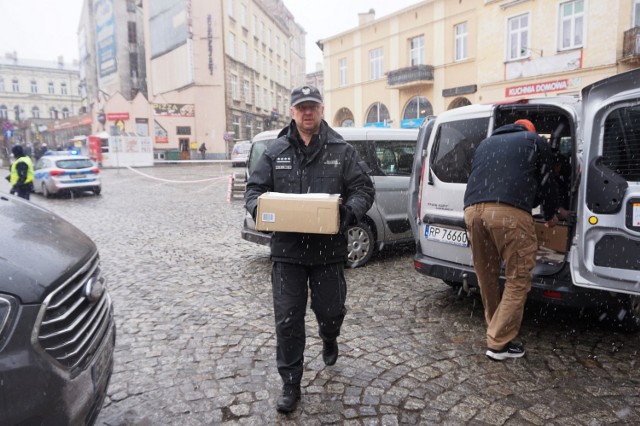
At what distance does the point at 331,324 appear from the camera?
3.14 meters

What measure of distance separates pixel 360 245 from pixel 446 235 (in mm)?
2023

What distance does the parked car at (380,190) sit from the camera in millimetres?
6375

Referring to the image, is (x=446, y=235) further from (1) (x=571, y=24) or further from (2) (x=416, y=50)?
(2) (x=416, y=50)

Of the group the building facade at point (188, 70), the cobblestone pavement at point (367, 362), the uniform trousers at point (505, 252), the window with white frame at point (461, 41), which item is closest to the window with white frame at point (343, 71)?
the window with white frame at point (461, 41)

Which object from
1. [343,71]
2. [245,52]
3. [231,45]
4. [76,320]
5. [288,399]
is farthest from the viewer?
[245,52]

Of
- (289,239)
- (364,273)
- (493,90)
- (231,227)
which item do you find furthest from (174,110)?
(289,239)

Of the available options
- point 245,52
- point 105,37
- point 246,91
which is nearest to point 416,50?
point 246,91

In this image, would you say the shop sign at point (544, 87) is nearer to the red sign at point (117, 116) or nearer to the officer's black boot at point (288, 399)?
the officer's black boot at point (288, 399)

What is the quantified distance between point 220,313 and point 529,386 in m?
2.83

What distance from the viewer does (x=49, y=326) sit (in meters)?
1.91

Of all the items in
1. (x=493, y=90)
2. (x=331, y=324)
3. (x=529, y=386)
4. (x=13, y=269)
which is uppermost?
(x=493, y=90)

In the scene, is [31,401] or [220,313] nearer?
[31,401]

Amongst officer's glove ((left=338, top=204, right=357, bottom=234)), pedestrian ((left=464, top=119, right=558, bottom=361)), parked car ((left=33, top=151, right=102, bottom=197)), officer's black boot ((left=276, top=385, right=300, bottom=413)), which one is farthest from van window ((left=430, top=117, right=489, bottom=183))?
parked car ((left=33, top=151, right=102, bottom=197))

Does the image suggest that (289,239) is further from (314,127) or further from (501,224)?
(501,224)
